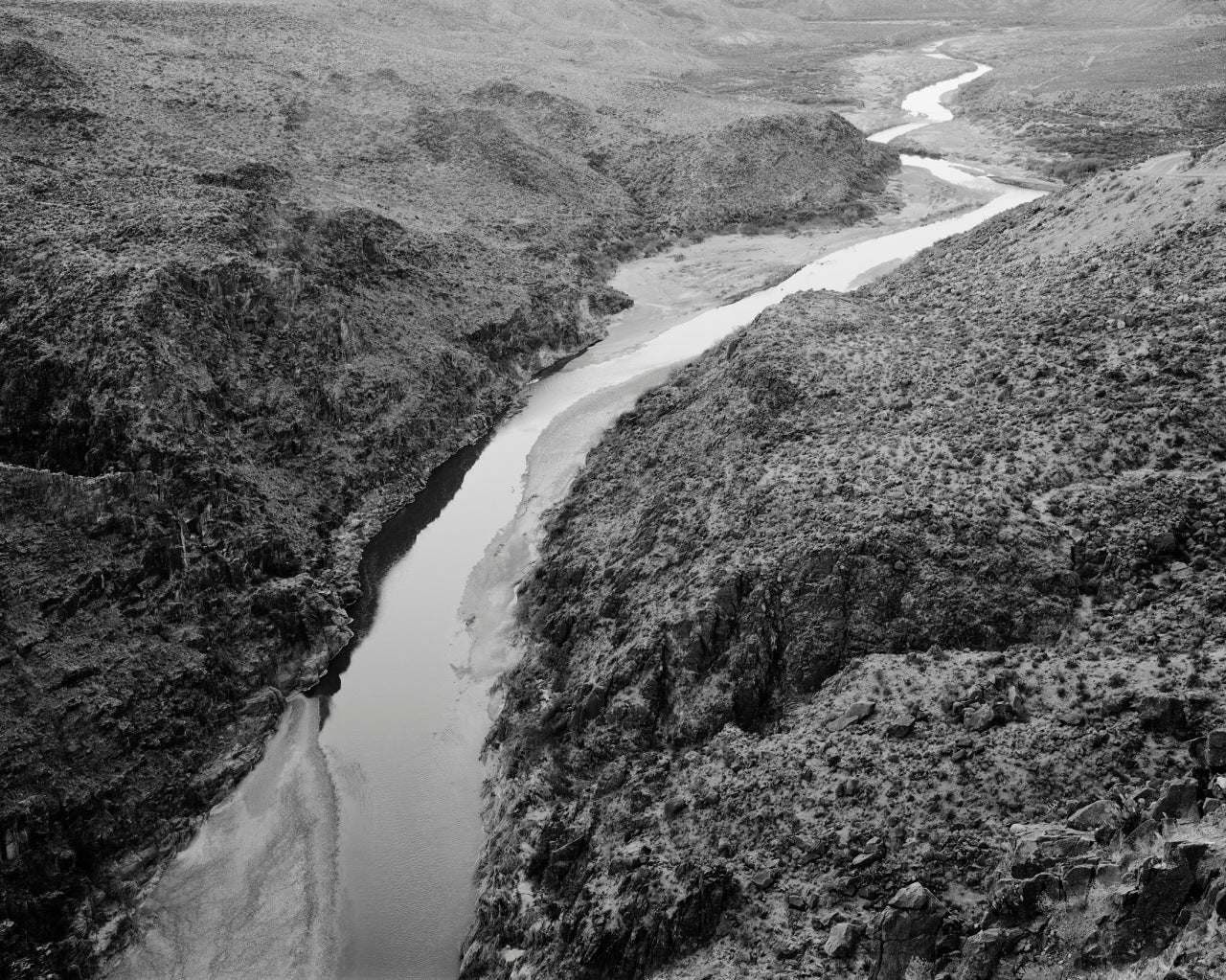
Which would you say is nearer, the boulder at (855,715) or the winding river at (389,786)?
the boulder at (855,715)

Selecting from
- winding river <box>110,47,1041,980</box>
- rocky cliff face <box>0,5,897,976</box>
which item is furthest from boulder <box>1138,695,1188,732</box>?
rocky cliff face <box>0,5,897,976</box>

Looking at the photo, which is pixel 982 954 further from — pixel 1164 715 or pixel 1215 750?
pixel 1164 715

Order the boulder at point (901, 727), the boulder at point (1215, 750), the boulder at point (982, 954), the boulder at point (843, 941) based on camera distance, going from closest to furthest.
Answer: the boulder at point (982, 954) < the boulder at point (1215, 750) < the boulder at point (843, 941) < the boulder at point (901, 727)

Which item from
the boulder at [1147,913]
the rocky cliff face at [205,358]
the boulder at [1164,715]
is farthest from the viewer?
the rocky cliff face at [205,358]

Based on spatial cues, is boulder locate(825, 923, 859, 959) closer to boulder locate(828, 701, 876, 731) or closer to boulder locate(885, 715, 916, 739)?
boulder locate(885, 715, 916, 739)

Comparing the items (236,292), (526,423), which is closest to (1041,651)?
(526,423)

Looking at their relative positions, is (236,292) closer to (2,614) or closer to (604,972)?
(2,614)

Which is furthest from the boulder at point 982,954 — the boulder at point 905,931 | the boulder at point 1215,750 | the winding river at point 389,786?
the winding river at point 389,786

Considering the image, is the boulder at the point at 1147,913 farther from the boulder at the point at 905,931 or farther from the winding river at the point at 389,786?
the winding river at the point at 389,786
